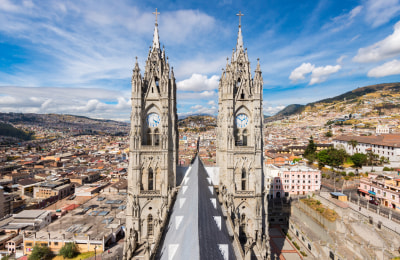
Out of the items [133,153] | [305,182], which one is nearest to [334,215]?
[305,182]

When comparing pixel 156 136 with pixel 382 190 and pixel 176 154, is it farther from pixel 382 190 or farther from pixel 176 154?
pixel 382 190

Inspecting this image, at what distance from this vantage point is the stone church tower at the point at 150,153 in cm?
2358

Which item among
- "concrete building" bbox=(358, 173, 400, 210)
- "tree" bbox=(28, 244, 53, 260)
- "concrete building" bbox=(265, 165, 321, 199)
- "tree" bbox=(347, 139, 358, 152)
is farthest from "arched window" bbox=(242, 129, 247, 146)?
"tree" bbox=(347, 139, 358, 152)

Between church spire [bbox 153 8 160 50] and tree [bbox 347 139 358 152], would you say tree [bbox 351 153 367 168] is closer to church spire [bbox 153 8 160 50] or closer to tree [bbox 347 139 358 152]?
tree [bbox 347 139 358 152]

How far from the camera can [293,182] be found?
62.8 m

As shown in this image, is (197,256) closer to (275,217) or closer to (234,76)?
(234,76)

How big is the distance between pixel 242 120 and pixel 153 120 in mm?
11056

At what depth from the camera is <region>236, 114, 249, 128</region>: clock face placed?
2638 centimetres

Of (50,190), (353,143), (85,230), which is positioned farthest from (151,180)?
(353,143)

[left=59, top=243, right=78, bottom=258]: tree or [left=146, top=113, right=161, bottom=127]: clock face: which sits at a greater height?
[left=146, top=113, right=161, bottom=127]: clock face

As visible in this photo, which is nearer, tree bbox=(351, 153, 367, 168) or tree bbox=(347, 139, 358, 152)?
tree bbox=(351, 153, 367, 168)

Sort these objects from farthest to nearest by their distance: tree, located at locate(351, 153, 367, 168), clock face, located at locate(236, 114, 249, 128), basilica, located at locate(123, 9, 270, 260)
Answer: tree, located at locate(351, 153, 367, 168), clock face, located at locate(236, 114, 249, 128), basilica, located at locate(123, 9, 270, 260)

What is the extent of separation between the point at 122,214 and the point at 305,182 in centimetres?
5180

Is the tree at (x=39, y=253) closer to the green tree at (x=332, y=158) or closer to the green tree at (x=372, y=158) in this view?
the green tree at (x=332, y=158)
